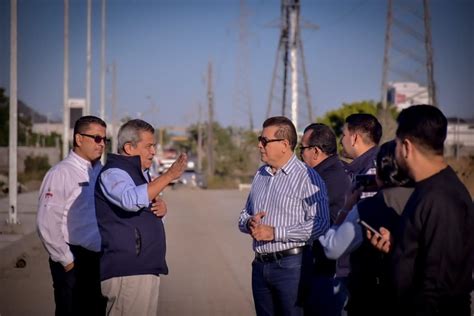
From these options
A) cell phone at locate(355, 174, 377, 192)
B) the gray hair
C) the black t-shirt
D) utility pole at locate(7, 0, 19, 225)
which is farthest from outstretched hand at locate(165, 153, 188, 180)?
utility pole at locate(7, 0, 19, 225)

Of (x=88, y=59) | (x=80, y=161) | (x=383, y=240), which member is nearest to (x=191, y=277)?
(x=80, y=161)

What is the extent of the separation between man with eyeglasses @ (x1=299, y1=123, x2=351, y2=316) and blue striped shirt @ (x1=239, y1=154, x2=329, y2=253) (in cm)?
15

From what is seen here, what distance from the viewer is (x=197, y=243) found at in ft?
58.4

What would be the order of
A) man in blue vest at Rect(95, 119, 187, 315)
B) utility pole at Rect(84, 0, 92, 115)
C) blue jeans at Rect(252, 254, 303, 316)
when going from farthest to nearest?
utility pole at Rect(84, 0, 92, 115), blue jeans at Rect(252, 254, 303, 316), man in blue vest at Rect(95, 119, 187, 315)

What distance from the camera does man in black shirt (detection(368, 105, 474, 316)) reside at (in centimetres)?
406

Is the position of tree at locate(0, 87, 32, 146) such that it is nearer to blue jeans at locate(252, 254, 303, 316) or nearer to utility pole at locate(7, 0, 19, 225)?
utility pole at locate(7, 0, 19, 225)

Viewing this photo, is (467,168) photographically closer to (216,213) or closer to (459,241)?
(216,213)

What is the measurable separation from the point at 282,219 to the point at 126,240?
1.11 m

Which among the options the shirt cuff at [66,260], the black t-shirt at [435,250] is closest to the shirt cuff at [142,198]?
the shirt cuff at [66,260]

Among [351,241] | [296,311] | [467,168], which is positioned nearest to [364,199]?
[351,241]

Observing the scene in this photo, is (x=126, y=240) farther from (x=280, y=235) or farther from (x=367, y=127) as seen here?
(x=367, y=127)

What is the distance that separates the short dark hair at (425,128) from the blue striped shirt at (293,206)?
1.84 m

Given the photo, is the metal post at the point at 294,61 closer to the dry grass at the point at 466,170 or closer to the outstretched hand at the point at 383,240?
the dry grass at the point at 466,170

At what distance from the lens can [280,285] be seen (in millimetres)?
5973
